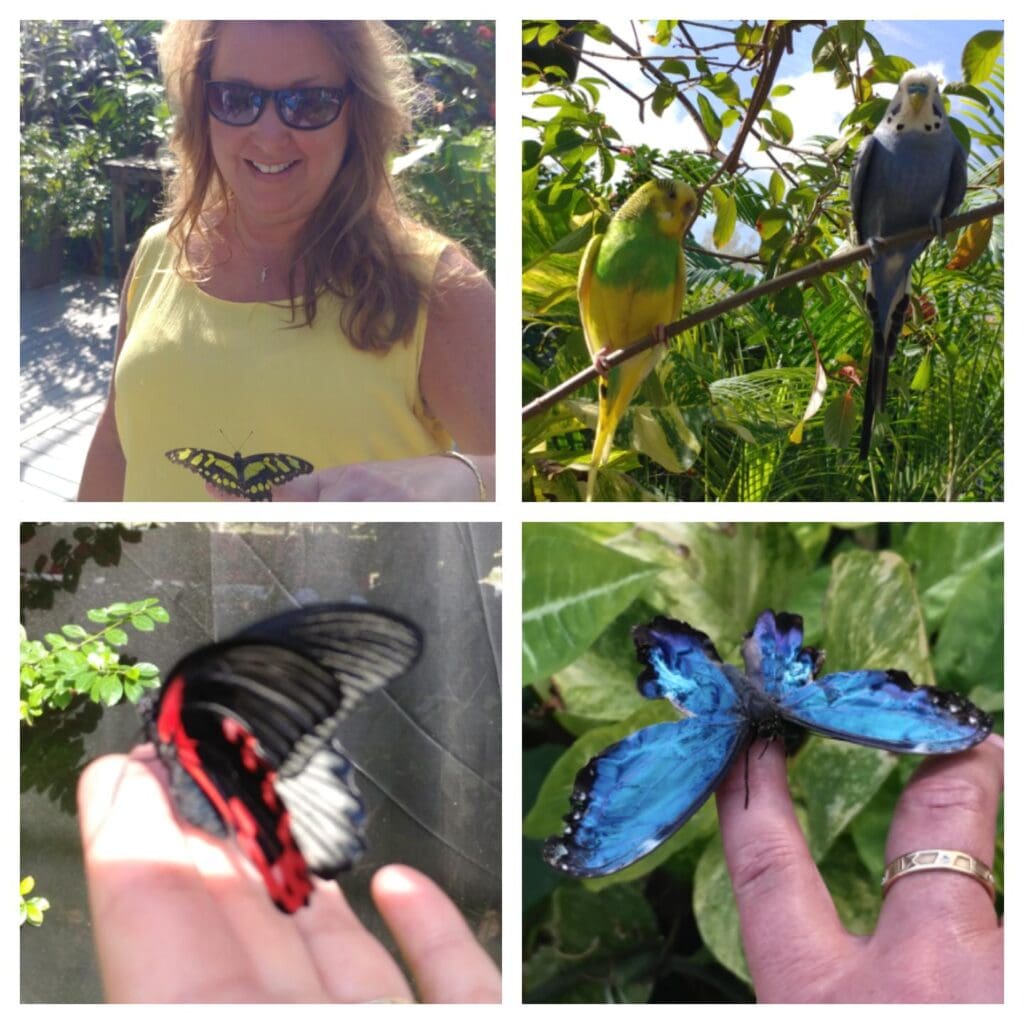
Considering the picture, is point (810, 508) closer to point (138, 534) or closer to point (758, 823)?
point (758, 823)

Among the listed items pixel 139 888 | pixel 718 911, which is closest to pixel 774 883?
pixel 718 911

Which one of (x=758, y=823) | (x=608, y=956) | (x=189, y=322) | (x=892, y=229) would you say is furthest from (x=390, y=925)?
(x=892, y=229)

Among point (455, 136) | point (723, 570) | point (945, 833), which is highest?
point (455, 136)

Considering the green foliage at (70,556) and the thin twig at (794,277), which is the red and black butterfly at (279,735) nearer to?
the green foliage at (70,556)

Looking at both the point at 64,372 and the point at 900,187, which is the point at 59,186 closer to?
the point at 64,372

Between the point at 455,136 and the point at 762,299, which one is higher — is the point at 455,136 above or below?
above

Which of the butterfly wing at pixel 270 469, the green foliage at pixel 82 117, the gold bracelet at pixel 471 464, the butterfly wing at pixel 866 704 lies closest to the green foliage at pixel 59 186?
the green foliage at pixel 82 117
